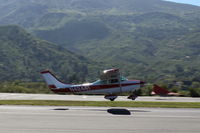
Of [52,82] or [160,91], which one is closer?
[52,82]

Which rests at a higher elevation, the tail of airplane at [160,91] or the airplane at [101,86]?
the airplane at [101,86]

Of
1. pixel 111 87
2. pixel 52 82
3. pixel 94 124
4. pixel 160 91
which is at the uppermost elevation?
pixel 94 124

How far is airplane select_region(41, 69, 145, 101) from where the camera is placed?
83.8 feet

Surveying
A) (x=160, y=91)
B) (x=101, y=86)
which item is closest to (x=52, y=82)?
(x=101, y=86)

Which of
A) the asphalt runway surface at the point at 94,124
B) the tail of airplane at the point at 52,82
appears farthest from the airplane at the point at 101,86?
the asphalt runway surface at the point at 94,124

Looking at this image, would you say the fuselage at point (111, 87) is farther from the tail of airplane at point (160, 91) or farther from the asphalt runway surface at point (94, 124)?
the tail of airplane at point (160, 91)

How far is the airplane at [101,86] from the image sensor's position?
25.5m

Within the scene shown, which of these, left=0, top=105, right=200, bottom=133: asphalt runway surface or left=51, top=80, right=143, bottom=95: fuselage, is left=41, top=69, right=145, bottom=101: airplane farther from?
left=0, top=105, right=200, bottom=133: asphalt runway surface

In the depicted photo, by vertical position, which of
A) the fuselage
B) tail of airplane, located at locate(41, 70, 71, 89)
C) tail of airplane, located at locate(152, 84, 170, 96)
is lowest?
tail of airplane, located at locate(152, 84, 170, 96)

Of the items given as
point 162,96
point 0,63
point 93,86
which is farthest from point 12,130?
point 0,63

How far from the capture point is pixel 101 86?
2606 cm

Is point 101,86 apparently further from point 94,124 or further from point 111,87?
point 94,124

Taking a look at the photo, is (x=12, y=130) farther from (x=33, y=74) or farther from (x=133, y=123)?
(x=33, y=74)

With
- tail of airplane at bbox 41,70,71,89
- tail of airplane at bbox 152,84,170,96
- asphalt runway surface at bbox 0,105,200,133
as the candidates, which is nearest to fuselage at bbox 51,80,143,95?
tail of airplane at bbox 41,70,71,89
